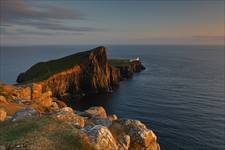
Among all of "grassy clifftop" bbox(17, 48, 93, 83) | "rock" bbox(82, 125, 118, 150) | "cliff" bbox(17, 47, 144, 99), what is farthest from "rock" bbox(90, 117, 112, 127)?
"grassy clifftop" bbox(17, 48, 93, 83)

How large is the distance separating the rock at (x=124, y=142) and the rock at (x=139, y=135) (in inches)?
36.9

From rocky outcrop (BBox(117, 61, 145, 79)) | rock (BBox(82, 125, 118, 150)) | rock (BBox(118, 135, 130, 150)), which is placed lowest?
rocky outcrop (BBox(117, 61, 145, 79))

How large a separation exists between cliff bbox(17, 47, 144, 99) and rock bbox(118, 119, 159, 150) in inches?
2928

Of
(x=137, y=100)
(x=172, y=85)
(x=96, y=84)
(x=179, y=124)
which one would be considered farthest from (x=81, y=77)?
(x=179, y=124)

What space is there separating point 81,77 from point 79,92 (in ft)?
30.2

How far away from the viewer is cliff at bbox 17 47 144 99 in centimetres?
10150

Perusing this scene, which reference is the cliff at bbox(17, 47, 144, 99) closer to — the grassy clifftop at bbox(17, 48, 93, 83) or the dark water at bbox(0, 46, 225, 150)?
the grassy clifftop at bbox(17, 48, 93, 83)

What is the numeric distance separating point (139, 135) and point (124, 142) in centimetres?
213

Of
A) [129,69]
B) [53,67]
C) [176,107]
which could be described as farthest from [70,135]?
[129,69]

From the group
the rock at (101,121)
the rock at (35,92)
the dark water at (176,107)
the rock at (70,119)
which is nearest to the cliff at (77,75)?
the dark water at (176,107)

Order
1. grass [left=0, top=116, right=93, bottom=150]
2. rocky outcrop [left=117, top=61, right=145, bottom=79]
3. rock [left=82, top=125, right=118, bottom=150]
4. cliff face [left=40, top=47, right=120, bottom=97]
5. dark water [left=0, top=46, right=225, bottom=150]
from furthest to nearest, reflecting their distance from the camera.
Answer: rocky outcrop [left=117, top=61, right=145, bottom=79] → cliff face [left=40, top=47, right=120, bottom=97] → dark water [left=0, top=46, right=225, bottom=150] → rock [left=82, top=125, right=118, bottom=150] → grass [left=0, top=116, right=93, bottom=150]

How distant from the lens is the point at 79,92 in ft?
348

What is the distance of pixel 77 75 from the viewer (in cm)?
11100

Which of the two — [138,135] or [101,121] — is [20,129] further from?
[138,135]
